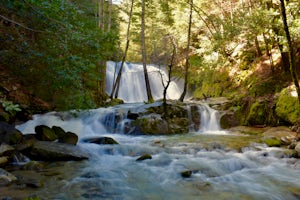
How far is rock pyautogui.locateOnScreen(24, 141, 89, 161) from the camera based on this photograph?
654cm

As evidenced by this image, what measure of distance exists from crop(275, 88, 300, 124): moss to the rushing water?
2.20m

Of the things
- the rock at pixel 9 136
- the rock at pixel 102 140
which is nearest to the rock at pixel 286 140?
the rock at pixel 102 140

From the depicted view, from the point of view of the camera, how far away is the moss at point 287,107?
9.12m

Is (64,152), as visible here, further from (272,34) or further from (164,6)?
(164,6)

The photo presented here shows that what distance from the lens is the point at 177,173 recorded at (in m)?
5.80

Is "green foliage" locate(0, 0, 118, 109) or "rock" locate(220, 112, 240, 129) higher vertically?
"green foliage" locate(0, 0, 118, 109)

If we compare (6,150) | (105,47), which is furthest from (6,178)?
(105,47)

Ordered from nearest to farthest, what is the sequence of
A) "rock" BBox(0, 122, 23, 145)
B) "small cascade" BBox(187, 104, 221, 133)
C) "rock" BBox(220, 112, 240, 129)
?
"rock" BBox(0, 122, 23, 145) < "rock" BBox(220, 112, 240, 129) < "small cascade" BBox(187, 104, 221, 133)

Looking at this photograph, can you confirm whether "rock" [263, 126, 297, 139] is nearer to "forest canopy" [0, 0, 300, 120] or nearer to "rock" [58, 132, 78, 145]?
"forest canopy" [0, 0, 300, 120]

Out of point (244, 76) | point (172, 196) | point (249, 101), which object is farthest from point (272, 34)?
point (172, 196)

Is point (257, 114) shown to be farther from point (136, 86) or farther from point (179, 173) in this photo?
point (136, 86)

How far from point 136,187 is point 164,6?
19.6 meters

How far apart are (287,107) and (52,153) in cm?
812

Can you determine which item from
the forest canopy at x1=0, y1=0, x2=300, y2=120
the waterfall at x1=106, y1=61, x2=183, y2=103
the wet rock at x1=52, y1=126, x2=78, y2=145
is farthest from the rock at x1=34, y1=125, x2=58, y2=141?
the waterfall at x1=106, y1=61, x2=183, y2=103
